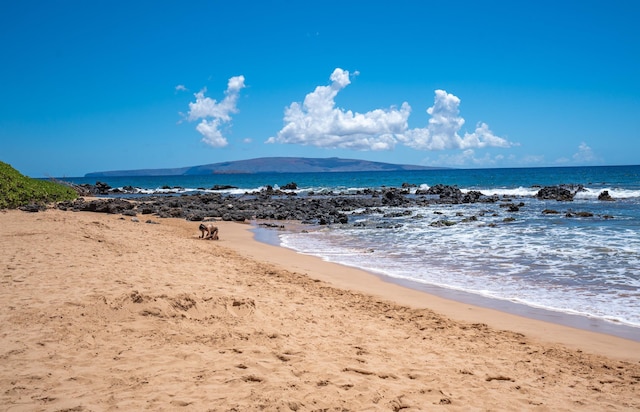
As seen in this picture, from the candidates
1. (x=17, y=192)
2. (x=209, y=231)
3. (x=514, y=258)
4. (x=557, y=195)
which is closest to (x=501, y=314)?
(x=514, y=258)

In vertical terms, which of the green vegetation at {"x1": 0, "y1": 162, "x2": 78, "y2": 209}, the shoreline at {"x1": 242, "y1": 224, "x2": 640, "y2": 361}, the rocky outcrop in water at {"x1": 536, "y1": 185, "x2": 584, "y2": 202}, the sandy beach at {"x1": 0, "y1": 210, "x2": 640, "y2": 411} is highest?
the green vegetation at {"x1": 0, "y1": 162, "x2": 78, "y2": 209}

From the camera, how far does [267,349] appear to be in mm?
4895

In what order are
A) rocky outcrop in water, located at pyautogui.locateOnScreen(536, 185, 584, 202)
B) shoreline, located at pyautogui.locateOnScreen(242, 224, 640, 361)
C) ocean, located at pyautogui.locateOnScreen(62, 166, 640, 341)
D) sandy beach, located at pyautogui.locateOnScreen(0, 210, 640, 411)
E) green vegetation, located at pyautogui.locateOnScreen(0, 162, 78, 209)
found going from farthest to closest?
1. rocky outcrop in water, located at pyautogui.locateOnScreen(536, 185, 584, 202)
2. green vegetation, located at pyautogui.locateOnScreen(0, 162, 78, 209)
3. ocean, located at pyautogui.locateOnScreen(62, 166, 640, 341)
4. shoreline, located at pyautogui.locateOnScreen(242, 224, 640, 361)
5. sandy beach, located at pyautogui.locateOnScreen(0, 210, 640, 411)

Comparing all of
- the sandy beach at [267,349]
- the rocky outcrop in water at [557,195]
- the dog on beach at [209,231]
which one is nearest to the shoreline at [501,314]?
the sandy beach at [267,349]

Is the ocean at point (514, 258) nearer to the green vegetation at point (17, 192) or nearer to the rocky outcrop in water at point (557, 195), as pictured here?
the green vegetation at point (17, 192)

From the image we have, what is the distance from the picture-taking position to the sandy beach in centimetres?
384

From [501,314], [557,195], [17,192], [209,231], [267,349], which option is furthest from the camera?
[557,195]

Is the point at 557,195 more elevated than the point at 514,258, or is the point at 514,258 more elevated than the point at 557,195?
the point at 557,195

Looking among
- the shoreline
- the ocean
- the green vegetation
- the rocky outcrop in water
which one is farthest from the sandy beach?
the rocky outcrop in water

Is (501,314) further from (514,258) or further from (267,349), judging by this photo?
(514,258)

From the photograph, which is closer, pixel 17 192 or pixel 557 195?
pixel 17 192

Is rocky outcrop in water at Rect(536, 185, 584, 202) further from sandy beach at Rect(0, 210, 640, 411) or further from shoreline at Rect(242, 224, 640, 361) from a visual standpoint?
sandy beach at Rect(0, 210, 640, 411)

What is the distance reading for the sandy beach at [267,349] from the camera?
12.6ft

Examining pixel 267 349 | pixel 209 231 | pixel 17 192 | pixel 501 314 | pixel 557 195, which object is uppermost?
pixel 17 192
